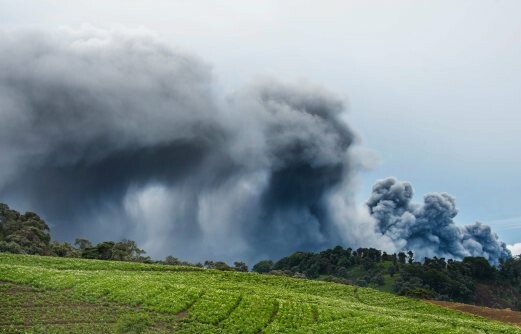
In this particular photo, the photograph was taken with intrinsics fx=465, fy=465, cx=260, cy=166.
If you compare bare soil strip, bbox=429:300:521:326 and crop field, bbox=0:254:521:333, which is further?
bare soil strip, bbox=429:300:521:326

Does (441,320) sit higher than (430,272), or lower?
lower

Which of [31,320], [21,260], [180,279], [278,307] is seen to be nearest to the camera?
[31,320]

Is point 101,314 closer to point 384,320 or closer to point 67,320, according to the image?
point 67,320

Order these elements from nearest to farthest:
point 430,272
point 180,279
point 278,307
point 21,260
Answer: point 278,307 → point 180,279 → point 21,260 → point 430,272

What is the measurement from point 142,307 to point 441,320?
31977mm

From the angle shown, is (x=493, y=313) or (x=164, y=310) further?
(x=493, y=313)

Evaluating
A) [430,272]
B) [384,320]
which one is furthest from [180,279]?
[430,272]

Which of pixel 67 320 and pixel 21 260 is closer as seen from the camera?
pixel 67 320

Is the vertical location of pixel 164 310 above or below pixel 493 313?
below

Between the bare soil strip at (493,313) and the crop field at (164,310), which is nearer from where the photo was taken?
the crop field at (164,310)

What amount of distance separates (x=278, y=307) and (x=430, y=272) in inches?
6546

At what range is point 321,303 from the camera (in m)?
54.2

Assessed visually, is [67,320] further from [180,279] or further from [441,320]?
[441,320]

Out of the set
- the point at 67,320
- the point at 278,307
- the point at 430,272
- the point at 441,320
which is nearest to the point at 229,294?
the point at 278,307
